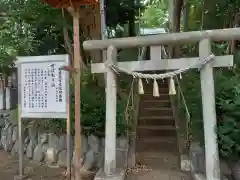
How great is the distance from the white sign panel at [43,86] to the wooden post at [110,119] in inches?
32.9

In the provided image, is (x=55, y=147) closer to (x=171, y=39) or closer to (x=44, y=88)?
(x=44, y=88)

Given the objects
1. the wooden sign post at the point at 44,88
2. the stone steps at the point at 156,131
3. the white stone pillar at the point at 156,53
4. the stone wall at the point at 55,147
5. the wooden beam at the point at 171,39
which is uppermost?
the wooden beam at the point at 171,39

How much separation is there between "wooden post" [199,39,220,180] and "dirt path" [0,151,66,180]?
2777 millimetres

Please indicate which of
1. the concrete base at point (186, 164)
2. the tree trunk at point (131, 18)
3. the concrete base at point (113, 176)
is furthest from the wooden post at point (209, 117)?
the tree trunk at point (131, 18)

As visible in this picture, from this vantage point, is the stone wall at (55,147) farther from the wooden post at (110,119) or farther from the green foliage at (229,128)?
the green foliage at (229,128)

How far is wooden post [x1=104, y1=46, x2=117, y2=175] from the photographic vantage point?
499 centimetres

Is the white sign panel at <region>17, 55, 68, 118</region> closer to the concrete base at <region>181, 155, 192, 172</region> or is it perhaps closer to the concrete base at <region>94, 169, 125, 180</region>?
the concrete base at <region>94, 169, 125, 180</region>

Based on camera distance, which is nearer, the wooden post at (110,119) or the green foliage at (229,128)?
the green foliage at (229,128)

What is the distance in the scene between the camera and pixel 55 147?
6570 millimetres

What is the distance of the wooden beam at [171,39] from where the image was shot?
4.72 m

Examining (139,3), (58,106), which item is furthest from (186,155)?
(139,3)

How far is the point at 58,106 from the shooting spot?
214 inches

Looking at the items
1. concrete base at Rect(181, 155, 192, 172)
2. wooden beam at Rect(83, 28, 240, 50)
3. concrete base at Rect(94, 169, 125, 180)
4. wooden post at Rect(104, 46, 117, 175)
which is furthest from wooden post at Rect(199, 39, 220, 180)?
wooden post at Rect(104, 46, 117, 175)

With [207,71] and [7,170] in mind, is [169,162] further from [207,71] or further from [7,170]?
[7,170]
